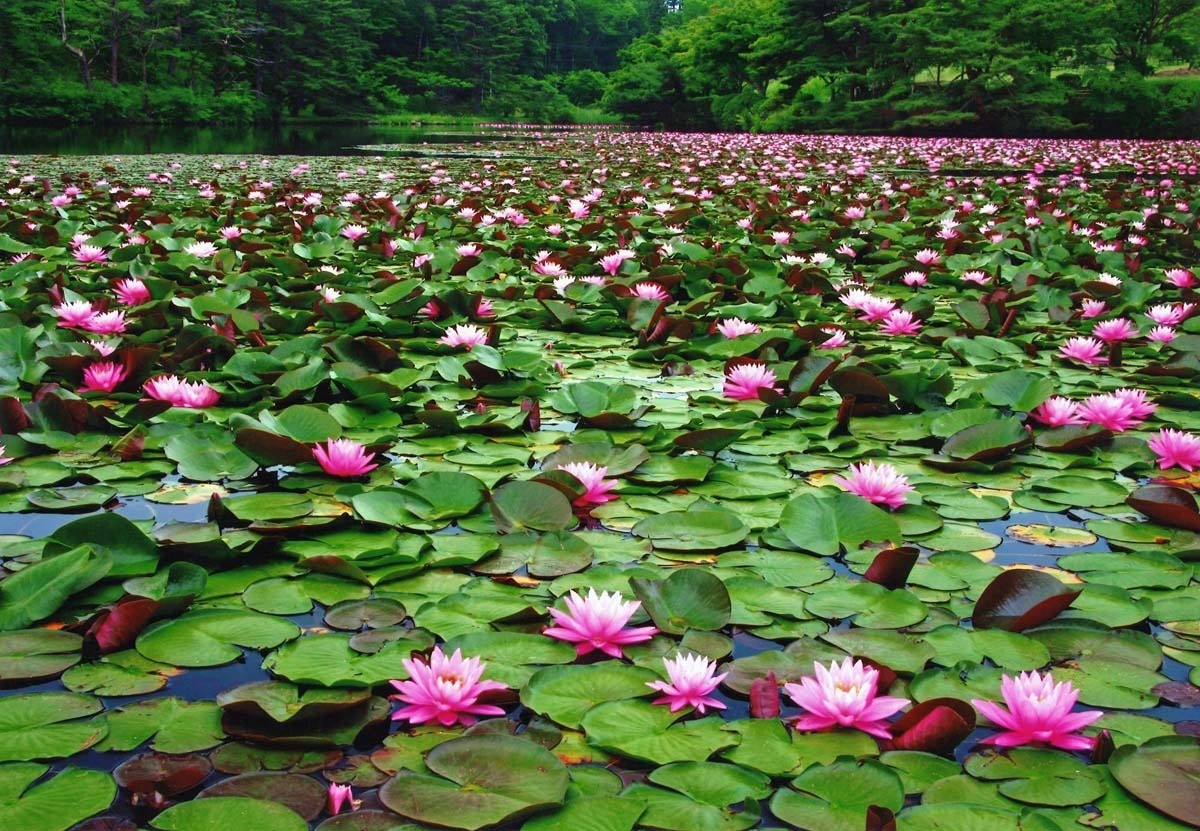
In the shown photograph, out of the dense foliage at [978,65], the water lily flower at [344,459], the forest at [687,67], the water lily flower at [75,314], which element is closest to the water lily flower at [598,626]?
the water lily flower at [344,459]

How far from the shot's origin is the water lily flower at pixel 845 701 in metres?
1.00

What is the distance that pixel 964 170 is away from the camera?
1078 centimetres

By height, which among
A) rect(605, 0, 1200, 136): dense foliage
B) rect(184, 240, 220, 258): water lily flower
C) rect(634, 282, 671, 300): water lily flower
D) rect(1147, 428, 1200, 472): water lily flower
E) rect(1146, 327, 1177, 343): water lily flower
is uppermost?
rect(605, 0, 1200, 136): dense foliage

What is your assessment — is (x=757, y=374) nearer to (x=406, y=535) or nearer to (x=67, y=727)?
(x=406, y=535)

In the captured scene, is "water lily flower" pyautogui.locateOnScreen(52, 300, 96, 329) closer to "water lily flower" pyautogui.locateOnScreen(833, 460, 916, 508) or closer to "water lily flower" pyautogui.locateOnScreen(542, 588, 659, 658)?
"water lily flower" pyautogui.locateOnScreen(542, 588, 659, 658)

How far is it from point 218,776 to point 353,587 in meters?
0.43

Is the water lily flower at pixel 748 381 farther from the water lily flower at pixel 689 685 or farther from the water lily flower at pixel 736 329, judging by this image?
the water lily flower at pixel 689 685

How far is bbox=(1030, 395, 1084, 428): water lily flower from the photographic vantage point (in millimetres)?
2008

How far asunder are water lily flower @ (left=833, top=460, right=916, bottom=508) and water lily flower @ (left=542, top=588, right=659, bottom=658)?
0.60 metres

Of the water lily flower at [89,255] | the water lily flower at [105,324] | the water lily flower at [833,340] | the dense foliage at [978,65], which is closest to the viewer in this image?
the water lily flower at [105,324]

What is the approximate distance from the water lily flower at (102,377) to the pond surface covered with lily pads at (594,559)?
0.04ft

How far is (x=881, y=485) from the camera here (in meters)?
1.60

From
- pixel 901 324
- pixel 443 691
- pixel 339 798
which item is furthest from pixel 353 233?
pixel 339 798

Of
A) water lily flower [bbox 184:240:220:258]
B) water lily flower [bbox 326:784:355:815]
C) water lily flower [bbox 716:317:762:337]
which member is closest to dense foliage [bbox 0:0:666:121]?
water lily flower [bbox 184:240:220:258]
